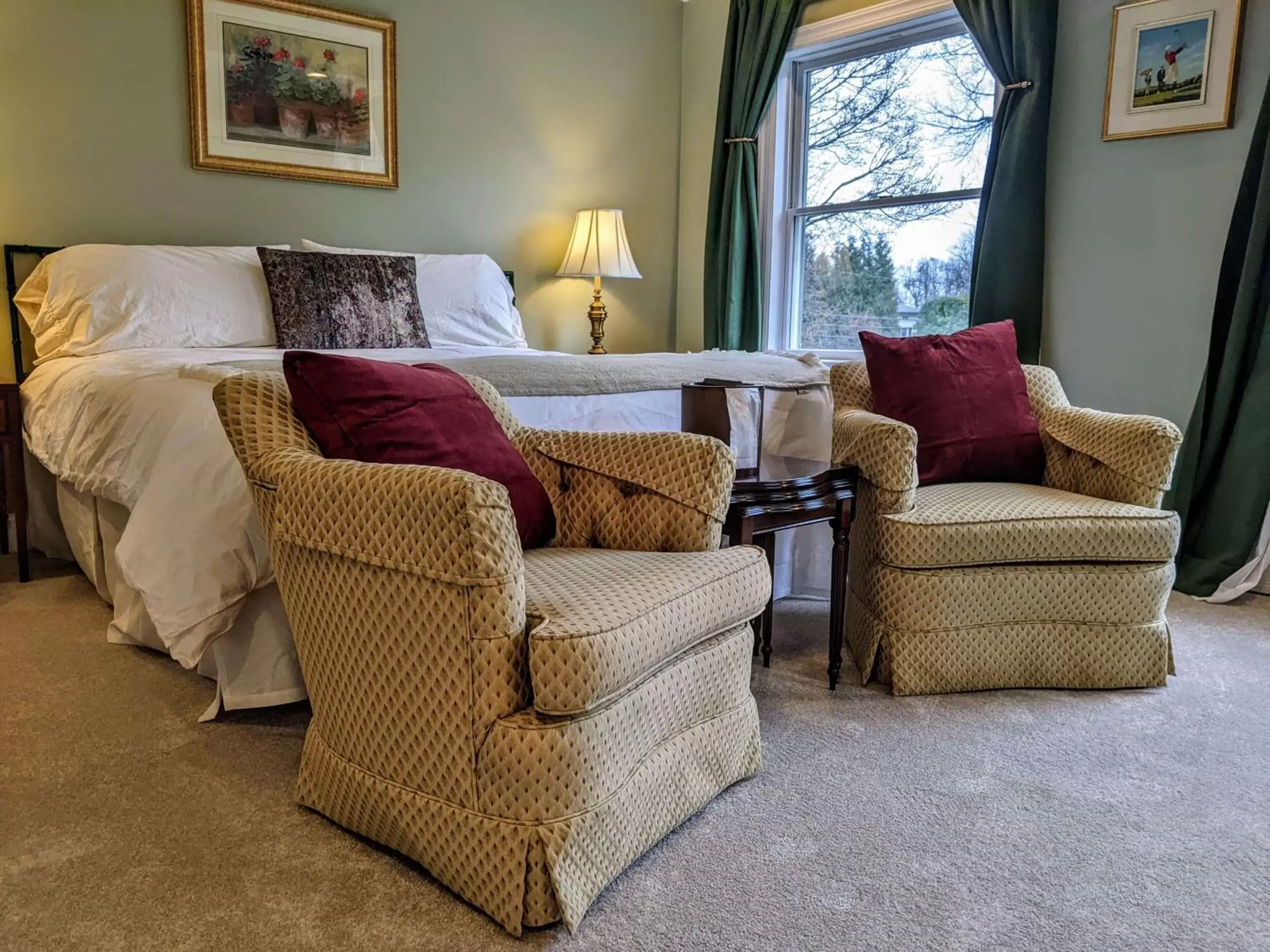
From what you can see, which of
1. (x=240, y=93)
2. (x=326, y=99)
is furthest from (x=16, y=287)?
(x=326, y=99)

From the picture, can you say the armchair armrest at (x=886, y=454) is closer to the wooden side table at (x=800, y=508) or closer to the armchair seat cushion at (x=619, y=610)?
the wooden side table at (x=800, y=508)

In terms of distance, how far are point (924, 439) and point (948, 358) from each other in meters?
0.24

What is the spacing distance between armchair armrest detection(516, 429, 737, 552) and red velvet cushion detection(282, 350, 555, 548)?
0.54ft

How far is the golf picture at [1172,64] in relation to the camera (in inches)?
121

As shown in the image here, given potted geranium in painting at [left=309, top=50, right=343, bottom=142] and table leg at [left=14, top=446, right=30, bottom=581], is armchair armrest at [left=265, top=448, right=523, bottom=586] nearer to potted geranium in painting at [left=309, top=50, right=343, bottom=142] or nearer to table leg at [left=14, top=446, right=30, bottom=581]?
table leg at [left=14, top=446, right=30, bottom=581]

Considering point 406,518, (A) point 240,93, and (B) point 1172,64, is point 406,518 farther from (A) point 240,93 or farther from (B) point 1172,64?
(B) point 1172,64

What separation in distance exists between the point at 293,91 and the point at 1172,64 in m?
3.17

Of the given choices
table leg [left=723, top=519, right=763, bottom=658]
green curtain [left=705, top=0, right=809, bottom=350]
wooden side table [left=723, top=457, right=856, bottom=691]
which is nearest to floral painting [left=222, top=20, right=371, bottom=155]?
green curtain [left=705, top=0, right=809, bottom=350]

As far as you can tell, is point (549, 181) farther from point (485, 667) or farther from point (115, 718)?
point (485, 667)

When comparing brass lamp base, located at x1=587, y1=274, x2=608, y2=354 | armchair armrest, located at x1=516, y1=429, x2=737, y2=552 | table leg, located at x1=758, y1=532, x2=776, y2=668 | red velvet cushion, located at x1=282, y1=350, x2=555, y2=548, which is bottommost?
table leg, located at x1=758, y1=532, x2=776, y2=668

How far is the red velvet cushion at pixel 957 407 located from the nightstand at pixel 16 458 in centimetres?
252

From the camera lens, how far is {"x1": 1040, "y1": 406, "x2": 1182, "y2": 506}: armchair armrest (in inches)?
88.2

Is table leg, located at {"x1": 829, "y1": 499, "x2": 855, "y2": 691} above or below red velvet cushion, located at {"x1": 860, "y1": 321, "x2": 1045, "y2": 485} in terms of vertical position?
below

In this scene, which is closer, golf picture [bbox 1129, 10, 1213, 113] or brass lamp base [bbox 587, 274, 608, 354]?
golf picture [bbox 1129, 10, 1213, 113]
